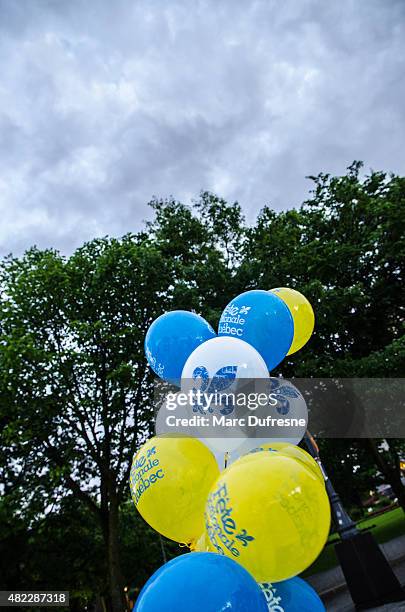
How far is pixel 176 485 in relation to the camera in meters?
3.12

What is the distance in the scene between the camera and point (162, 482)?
3152 millimetres

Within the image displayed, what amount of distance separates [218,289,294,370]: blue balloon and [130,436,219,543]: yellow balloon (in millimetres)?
1248

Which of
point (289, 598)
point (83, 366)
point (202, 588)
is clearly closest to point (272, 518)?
point (202, 588)

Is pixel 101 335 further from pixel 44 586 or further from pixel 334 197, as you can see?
pixel 44 586

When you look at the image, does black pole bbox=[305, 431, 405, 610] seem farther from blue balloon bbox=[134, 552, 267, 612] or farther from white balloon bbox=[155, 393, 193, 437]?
blue balloon bbox=[134, 552, 267, 612]

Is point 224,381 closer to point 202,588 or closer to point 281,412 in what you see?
point 281,412

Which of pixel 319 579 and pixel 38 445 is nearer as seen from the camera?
pixel 38 445

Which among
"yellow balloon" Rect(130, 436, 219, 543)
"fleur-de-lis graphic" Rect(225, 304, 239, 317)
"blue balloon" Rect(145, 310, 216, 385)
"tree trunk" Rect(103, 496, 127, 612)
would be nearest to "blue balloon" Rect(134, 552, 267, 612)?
"yellow balloon" Rect(130, 436, 219, 543)

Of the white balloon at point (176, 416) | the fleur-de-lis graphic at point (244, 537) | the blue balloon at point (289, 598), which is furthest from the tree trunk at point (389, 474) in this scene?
the fleur-de-lis graphic at point (244, 537)

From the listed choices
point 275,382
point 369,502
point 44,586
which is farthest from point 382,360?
point 369,502

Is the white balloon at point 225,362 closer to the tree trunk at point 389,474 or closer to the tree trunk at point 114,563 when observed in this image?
the tree trunk at point 114,563

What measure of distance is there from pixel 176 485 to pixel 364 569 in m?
6.07

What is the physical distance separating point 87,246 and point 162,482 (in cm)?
995

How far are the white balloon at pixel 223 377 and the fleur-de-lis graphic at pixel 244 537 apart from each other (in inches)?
37.4
